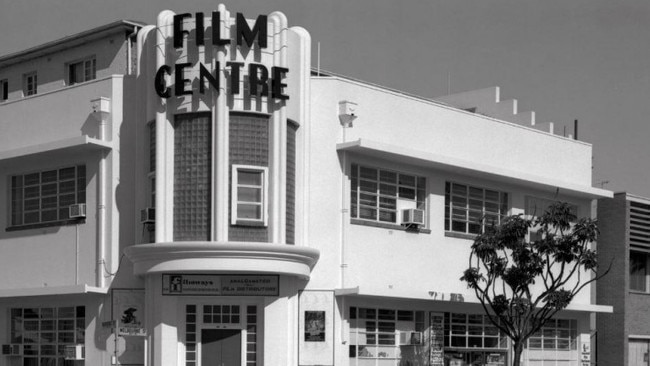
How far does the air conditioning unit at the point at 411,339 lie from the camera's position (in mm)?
34969

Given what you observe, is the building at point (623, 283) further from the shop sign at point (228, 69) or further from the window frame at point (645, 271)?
the shop sign at point (228, 69)

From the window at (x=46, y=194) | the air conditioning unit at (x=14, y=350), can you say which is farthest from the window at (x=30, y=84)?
the air conditioning unit at (x=14, y=350)

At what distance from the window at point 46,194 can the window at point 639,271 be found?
2046 centimetres

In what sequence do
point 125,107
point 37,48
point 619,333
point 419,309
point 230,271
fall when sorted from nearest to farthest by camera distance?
point 230,271 < point 125,107 < point 419,309 < point 37,48 < point 619,333

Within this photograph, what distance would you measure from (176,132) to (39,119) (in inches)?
224

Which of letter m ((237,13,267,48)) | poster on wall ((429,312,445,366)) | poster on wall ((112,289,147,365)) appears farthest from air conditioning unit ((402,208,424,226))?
poster on wall ((112,289,147,365))

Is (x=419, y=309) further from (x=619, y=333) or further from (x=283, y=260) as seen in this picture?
(x=619, y=333)

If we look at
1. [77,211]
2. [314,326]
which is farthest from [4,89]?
[314,326]

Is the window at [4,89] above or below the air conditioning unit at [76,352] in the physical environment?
above

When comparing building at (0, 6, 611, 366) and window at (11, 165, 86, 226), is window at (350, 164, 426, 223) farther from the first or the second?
window at (11, 165, 86, 226)

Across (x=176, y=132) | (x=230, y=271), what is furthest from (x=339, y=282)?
(x=176, y=132)

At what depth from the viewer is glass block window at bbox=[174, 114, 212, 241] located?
101 ft

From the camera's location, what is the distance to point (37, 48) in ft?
125

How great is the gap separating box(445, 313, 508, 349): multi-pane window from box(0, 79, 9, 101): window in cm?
1593
